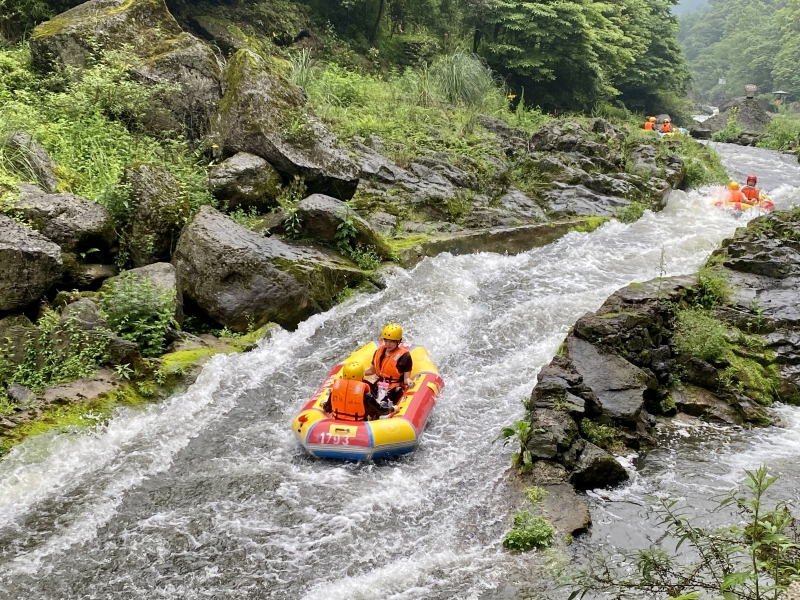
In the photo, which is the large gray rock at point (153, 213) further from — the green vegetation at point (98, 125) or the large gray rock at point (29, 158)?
the large gray rock at point (29, 158)

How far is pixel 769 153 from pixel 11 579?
25.1m

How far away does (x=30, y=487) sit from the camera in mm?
5219

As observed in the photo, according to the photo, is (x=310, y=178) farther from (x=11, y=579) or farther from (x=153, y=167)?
(x=11, y=579)

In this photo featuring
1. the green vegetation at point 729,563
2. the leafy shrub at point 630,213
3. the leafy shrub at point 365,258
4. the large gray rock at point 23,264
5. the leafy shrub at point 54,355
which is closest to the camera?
the green vegetation at point 729,563

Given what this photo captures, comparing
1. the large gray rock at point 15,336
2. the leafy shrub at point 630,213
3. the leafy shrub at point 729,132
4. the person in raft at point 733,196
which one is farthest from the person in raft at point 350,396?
the leafy shrub at point 729,132

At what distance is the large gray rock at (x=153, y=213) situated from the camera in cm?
812

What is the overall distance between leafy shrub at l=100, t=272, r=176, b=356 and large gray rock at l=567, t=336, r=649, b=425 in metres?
4.75

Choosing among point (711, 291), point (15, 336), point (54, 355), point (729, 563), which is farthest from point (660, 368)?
point (15, 336)

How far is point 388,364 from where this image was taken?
22.5ft

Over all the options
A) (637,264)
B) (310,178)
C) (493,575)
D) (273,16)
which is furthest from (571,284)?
(273,16)

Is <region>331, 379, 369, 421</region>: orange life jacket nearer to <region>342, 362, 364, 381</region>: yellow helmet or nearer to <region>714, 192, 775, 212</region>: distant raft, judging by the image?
<region>342, 362, 364, 381</region>: yellow helmet

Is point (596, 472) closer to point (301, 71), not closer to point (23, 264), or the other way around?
point (23, 264)

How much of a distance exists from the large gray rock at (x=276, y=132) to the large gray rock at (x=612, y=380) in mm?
5614

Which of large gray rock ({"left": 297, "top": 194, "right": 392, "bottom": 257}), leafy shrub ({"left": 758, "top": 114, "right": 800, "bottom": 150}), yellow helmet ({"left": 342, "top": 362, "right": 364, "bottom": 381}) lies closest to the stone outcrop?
yellow helmet ({"left": 342, "top": 362, "right": 364, "bottom": 381})
